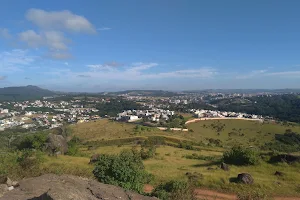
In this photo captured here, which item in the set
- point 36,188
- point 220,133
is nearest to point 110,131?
point 220,133

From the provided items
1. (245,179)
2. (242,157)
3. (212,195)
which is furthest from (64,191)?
(242,157)

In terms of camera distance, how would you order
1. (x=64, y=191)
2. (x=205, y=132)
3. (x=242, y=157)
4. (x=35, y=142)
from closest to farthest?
(x=64, y=191) < (x=242, y=157) < (x=35, y=142) < (x=205, y=132)

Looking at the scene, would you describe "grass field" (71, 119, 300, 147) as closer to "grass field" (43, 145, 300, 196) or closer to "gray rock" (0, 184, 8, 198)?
"grass field" (43, 145, 300, 196)

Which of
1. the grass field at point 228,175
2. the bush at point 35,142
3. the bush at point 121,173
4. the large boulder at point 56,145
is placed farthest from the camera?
the bush at point 35,142

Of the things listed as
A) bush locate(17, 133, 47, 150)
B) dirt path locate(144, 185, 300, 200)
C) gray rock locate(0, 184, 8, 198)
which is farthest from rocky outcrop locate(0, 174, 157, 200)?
bush locate(17, 133, 47, 150)

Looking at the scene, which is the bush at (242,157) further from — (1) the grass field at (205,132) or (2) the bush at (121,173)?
(1) the grass field at (205,132)

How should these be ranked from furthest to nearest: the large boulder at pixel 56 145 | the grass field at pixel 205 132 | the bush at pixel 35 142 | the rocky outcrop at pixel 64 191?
the grass field at pixel 205 132 → the bush at pixel 35 142 → the large boulder at pixel 56 145 → the rocky outcrop at pixel 64 191

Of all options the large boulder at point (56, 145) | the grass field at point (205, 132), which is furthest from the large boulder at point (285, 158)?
the grass field at point (205, 132)

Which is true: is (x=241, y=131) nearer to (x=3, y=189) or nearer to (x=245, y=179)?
(x=245, y=179)
